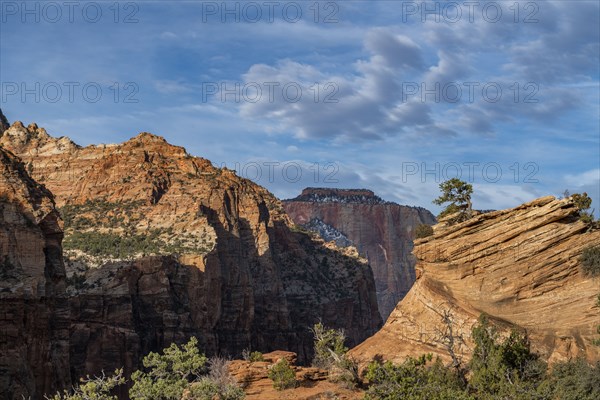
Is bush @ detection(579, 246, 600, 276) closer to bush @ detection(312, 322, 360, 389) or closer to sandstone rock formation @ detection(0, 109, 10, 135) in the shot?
bush @ detection(312, 322, 360, 389)

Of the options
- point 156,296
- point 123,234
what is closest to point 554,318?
point 156,296

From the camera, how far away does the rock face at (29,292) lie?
60625mm

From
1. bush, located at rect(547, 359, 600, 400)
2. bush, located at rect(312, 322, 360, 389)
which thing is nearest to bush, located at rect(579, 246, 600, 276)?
bush, located at rect(547, 359, 600, 400)

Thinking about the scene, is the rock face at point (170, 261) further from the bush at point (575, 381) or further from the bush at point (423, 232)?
the bush at point (575, 381)

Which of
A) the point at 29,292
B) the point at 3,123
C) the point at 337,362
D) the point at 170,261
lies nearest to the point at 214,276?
the point at 170,261

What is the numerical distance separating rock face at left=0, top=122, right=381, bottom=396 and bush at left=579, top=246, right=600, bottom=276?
45970 millimetres

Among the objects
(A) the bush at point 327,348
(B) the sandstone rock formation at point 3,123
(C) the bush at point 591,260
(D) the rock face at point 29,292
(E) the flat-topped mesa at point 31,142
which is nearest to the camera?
(C) the bush at point 591,260

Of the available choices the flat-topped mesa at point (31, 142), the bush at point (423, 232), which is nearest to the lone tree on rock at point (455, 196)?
the bush at point (423, 232)

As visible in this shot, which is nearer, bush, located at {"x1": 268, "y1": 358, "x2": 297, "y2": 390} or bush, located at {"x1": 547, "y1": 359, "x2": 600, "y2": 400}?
bush, located at {"x1": 547, "y1": 359, "x2": 600, "y2": 400}

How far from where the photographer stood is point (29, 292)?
62.8 metres

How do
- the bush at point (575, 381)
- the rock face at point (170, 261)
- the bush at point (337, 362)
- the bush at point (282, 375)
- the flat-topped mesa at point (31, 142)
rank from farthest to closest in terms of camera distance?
the flat-topped mesa at point (31, 142) → the rock face at point (170, 261) → the bush at point (337, 362) → the bush at point (282, 375) → the bush at point (575, 381)

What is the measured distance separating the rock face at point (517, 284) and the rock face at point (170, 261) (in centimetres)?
3387

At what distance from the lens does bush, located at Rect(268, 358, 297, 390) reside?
2382 inches

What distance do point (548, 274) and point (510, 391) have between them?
1223 centimetres
